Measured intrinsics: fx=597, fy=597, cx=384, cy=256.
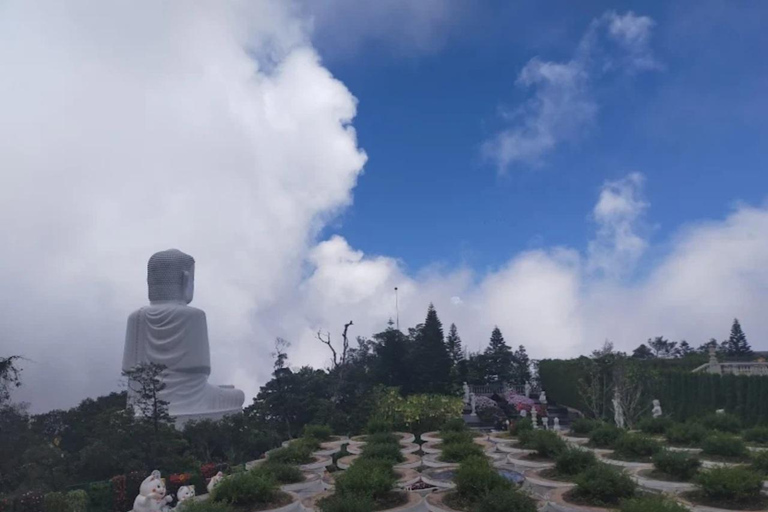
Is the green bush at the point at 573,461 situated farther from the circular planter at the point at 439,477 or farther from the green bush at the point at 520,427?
the green bush at the point at 520,427

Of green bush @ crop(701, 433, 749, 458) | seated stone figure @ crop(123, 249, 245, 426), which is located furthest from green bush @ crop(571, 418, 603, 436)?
seated stone figure @ crop(123, 249, 245, 426)

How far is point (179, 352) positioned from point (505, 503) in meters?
17.1

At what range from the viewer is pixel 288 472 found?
837 cm

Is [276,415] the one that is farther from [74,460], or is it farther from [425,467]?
[425,467]

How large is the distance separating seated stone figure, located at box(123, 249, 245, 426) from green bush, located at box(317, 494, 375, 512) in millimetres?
14692

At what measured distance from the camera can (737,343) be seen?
50.8 meters

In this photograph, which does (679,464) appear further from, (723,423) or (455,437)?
(723,423)

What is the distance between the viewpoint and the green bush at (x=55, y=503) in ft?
29.4

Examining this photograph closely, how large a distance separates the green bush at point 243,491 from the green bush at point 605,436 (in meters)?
5.93

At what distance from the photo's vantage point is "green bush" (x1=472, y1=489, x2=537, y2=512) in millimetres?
5945

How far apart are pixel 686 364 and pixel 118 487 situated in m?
29.5

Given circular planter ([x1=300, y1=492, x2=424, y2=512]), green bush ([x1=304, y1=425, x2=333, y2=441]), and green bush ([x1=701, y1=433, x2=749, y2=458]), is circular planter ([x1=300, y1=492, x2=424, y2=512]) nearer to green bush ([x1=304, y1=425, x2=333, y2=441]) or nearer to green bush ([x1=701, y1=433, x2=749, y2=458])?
A: green bush ([x1=701, y1=433, x2=749, y2=458])

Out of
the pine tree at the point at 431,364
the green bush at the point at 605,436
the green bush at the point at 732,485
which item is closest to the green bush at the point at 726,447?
the green bush at the point at 605,436

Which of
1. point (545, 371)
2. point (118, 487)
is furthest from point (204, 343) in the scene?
point (545, 371)
